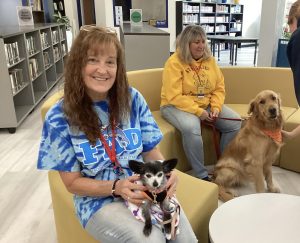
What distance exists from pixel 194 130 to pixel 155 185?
1431 mm

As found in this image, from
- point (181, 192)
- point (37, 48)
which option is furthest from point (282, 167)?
point (37, 48)

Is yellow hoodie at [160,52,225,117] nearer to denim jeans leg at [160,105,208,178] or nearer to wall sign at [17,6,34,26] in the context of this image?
denim jeans leg at [160,105,208,178]

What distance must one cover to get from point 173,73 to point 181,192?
4.15 feet

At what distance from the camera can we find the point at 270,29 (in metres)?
5.45

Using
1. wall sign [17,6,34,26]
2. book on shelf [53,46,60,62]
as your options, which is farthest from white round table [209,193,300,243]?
book on shelf [53,46,60,62]

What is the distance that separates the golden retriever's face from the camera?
2.14 m

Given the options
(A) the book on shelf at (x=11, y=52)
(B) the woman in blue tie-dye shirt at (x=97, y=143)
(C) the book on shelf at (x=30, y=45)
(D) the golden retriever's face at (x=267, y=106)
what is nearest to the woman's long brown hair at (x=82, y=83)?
(B) the woman in blue tie-dye shirt at (x=97, y=143)

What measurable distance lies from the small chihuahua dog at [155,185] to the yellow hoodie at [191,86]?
152 cm

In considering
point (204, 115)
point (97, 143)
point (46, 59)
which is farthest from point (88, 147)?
point (46, 59)

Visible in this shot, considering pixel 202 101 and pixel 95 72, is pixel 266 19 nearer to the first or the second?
pixel 202 101

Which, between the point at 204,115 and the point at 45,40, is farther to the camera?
the point at 45,40

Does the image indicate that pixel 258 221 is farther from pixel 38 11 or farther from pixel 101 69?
pixel 38 11

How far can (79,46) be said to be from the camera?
48.5 inches

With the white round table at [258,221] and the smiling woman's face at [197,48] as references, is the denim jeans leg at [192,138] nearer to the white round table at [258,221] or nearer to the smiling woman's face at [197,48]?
the smiling woman's face at [197,48]
